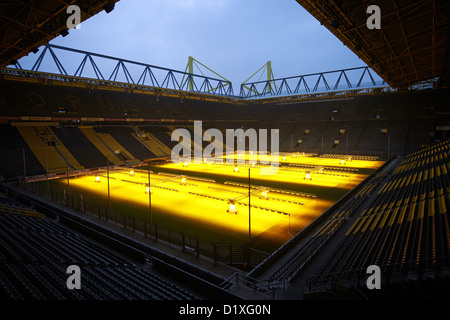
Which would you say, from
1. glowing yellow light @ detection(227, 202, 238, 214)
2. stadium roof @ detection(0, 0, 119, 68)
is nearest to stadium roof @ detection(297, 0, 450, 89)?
stadium roof @ detection(0, 0, 119, 68)

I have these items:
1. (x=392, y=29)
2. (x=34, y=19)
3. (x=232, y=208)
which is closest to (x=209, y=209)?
(x=232, y=208)

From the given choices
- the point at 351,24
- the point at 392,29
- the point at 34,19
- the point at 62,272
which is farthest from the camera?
the point at 392,29

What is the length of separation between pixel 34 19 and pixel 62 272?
12.2m

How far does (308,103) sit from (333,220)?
58504 millimetres

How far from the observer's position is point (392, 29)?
1836cm

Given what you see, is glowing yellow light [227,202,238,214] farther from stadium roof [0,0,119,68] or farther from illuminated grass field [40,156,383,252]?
stadium roof [0,0,119,68]

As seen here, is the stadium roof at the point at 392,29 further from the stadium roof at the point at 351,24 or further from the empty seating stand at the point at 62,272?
the empty seating stand at the point at 62,272

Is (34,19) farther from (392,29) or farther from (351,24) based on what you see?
(392,29)

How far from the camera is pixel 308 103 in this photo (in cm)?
6938

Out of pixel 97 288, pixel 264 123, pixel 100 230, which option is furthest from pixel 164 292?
pixel 264 123

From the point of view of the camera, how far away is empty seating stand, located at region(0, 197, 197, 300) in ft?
26.8

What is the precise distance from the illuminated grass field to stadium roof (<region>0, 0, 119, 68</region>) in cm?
1145

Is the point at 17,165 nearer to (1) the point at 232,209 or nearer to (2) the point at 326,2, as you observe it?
(1) the point at 232,209

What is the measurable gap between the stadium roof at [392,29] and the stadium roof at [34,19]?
38.1 ft
